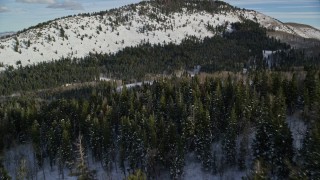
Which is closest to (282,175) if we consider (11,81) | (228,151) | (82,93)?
(228,151)

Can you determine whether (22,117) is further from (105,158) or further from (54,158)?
(105,158)

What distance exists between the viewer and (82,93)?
179m

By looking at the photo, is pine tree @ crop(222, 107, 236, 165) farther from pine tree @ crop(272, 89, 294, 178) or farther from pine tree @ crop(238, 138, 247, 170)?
pine tree @ crop(272, 89, 294, 178)

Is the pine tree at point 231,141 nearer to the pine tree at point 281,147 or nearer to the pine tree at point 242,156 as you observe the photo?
the pine tree at point 242,156

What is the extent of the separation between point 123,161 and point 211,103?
2926 centimetres

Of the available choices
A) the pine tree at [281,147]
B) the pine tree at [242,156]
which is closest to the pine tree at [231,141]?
the pine tree at [242,156]

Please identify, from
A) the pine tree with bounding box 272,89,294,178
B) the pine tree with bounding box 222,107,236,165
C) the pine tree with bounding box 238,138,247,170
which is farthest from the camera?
the pine tree with bounding box 222,107,236,165

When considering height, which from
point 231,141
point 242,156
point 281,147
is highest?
point 281,147

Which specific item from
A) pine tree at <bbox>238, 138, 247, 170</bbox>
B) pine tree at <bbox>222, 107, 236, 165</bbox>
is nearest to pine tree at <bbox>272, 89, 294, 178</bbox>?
pine tree at <bbox>238, 138, 247, 170</bbox>

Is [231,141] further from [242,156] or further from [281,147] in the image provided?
[281,147]

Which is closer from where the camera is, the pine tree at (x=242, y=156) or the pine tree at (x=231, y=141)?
the pine tree at (x=242, y=156)

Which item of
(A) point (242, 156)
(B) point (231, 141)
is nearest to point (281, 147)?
(A) point (242, 156)

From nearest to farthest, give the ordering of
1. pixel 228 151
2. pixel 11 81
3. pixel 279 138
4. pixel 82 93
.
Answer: pixel 279 138, pixel 228 151, pixel 82 93, pixel 11 81

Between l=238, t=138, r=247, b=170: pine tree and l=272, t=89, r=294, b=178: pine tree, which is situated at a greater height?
l=272, t=89, r=294, b=178: pine tree
